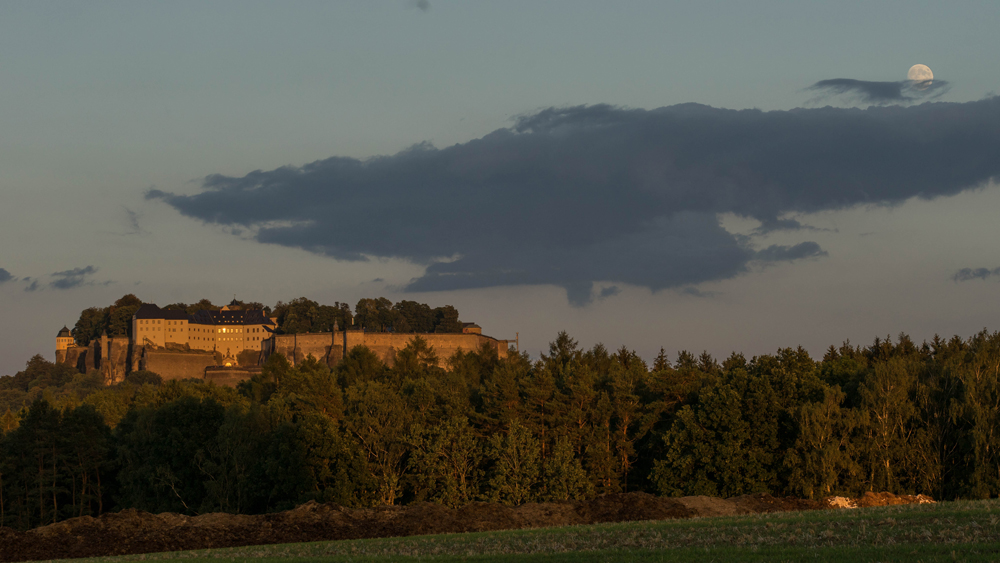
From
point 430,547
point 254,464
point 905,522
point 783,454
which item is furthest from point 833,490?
point 254,464

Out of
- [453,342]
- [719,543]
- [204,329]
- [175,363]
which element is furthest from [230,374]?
[719,543]

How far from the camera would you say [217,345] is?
186750 mm

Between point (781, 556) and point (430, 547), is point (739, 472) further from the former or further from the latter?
point (781, 556)

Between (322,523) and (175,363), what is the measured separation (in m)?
150

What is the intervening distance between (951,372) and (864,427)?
5.40 metres

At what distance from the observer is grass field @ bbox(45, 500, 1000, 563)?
1656cm

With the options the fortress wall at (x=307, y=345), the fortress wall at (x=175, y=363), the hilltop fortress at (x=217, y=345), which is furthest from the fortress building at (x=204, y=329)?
the fortress wall at (x=307, y=345)

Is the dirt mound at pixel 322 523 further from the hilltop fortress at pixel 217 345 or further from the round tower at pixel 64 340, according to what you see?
the round tower at pixel 64 340

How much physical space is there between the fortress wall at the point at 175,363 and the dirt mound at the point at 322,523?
14531cm

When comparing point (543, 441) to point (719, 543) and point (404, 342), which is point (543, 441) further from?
point (404, 342)

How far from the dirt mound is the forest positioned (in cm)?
804

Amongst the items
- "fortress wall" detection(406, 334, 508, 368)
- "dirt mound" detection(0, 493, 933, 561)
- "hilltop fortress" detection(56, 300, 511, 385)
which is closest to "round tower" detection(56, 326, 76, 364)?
"hilltop fortress" detection(56, 300, 511, 385)

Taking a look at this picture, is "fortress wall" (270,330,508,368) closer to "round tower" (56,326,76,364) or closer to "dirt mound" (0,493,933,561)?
"round tower" (56,326,76,364)

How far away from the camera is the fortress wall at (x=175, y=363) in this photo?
169 meters
